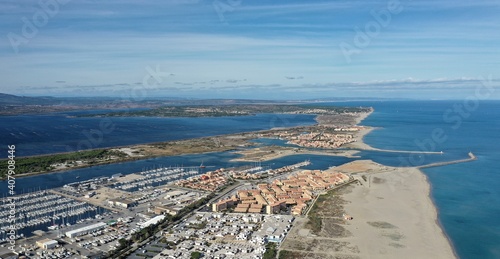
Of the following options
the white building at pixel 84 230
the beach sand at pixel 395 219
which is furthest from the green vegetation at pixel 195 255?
the beach sand at pixel 395 219

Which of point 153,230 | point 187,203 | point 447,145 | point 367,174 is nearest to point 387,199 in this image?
point 367,174

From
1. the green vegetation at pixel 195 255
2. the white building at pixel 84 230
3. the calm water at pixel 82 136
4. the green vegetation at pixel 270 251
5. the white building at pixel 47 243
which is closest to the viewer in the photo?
the green vegetation at pixel 195 255

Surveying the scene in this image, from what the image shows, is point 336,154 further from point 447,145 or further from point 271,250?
point 271,250

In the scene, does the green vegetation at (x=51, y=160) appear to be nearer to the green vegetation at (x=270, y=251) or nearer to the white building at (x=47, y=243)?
the white building at (x=47, y=243)

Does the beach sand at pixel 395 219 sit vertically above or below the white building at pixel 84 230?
above

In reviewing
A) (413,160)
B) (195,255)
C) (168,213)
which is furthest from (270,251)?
(413,160)

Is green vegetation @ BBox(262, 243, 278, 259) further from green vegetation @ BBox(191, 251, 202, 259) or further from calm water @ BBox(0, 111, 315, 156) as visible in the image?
calm water @ BBox(0, 111, 315, 156)

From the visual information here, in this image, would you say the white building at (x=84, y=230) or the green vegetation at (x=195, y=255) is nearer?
the green vegetation at (x=195, y=255)

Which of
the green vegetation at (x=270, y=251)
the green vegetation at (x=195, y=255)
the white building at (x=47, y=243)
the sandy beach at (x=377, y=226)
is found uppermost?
the sandy beach at (x=377, y=226)
